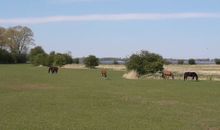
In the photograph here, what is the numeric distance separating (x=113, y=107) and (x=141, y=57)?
45.2 meters

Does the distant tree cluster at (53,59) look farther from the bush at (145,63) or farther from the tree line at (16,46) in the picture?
the bush at (145,63)

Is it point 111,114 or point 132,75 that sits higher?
point 132,75

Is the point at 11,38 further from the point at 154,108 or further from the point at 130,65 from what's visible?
the point at 154,108

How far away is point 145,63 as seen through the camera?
227 feet

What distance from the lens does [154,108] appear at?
80.8ft

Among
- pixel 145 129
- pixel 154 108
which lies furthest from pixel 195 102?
pixel 145 129

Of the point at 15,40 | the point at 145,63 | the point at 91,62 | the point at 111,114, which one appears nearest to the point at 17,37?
the point at 15,40

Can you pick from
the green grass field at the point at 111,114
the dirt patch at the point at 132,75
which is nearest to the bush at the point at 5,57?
the dirt patch at the point at 132,75

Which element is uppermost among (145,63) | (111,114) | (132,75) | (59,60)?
(59,60)

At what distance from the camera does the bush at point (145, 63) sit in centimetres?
6919

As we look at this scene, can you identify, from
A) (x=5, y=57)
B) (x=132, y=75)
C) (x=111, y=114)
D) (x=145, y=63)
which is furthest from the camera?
(x=5, y=57)

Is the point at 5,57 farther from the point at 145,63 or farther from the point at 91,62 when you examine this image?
the point at 145,63

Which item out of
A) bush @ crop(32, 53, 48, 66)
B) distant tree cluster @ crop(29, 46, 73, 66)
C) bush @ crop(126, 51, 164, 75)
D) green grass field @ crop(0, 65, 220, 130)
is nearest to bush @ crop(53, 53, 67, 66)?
distant tree cluster @ crop(29, 46, 73, 66)

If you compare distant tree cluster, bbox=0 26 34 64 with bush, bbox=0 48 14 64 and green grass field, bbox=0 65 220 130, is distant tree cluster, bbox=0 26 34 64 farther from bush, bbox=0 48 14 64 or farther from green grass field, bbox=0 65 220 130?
green grass field, bbox=0 65 220 130
